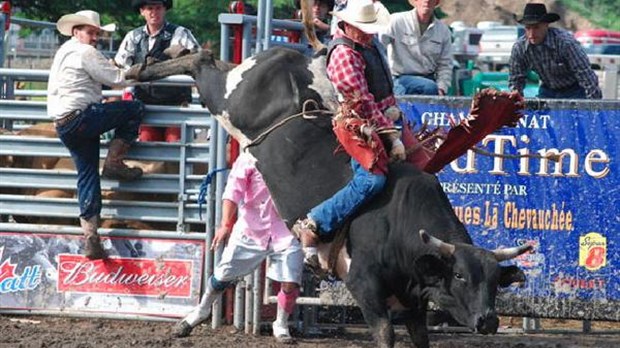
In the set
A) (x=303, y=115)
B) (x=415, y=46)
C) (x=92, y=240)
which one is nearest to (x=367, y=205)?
(x=303, y=115)

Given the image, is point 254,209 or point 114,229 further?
point 114,229

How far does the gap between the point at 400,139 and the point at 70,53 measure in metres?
2.60

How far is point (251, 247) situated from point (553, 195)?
77.8 inches

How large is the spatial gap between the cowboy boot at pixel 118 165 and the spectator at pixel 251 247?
2.88 feet

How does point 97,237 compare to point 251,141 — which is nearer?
point 251,141

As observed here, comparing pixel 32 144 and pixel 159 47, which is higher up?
pixel 159 47

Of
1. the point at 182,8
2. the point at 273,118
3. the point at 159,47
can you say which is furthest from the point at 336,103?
the point at 182,8

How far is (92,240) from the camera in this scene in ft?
29.8

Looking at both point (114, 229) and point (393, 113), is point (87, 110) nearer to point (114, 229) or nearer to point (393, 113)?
point (114, 229)

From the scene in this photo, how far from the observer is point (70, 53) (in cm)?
895

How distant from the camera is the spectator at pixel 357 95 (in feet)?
23.9

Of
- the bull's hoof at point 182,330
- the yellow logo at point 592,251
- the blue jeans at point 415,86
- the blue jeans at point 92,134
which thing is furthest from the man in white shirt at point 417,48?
the bull's hoof at point 182,330

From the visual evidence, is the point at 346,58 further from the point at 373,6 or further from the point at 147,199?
the point at 147,199

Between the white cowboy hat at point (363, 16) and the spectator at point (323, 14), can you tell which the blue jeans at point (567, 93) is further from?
the white cowboy hat at point (363, 16)
